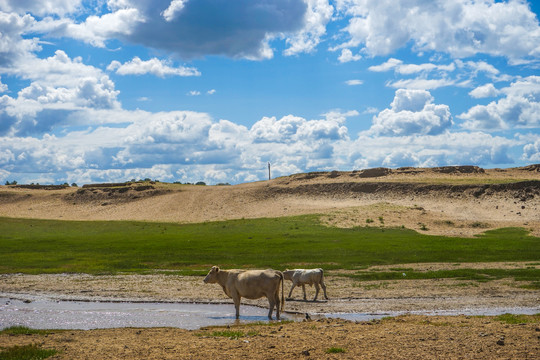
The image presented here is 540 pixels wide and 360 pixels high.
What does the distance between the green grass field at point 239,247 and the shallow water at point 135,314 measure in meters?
11.7

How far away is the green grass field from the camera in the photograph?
42.1 m

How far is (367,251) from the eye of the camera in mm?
47969

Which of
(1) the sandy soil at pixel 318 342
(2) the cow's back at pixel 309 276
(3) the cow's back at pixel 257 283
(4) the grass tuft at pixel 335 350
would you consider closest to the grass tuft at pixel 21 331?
(1) the sandy soil at pixel 318 342

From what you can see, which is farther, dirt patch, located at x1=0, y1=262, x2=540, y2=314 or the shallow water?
dirt patch, located at x1=0, y1=262, x2=540, y2=314

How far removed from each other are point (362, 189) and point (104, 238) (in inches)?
2065

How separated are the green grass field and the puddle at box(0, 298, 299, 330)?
11.6m

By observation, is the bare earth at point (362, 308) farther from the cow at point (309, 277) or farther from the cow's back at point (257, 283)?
the cow's back at point (257, 283)

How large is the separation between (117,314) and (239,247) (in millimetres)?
30027

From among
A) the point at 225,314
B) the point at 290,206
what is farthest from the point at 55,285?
the point at 290,206

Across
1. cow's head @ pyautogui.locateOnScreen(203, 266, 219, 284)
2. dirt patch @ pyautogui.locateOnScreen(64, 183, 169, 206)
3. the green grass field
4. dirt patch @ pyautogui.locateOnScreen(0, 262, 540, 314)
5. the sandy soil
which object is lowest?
the green grass field

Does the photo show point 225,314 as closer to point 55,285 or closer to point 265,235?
point 55,285

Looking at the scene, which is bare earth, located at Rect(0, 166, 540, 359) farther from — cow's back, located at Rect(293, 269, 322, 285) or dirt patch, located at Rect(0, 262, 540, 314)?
cow's back, located at Rect(293, 269, 322, 285)

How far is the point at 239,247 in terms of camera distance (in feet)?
174

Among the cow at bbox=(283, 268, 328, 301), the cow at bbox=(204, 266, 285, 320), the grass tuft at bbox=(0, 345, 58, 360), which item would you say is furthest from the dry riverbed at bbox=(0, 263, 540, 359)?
the cow at bbox=(204, 266, 285, 320)
